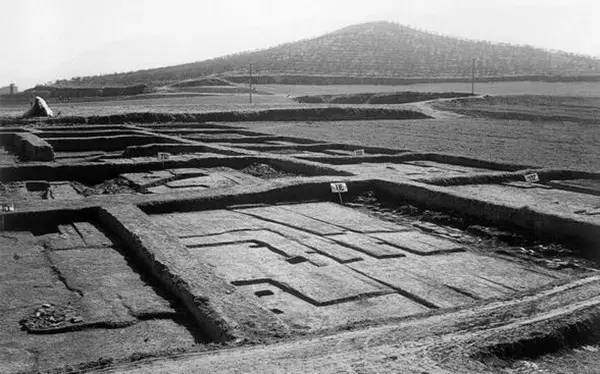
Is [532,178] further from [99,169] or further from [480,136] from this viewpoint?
[480,136]

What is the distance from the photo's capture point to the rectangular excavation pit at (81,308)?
14.0 ft

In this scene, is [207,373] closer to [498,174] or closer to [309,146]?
[498,174]

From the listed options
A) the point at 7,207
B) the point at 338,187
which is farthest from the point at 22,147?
the point at 338,187

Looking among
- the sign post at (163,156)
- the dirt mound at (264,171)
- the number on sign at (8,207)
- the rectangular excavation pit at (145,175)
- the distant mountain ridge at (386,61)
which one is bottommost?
the dirt mound at (264,171)

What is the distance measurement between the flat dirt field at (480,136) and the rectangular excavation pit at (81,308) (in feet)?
27.1

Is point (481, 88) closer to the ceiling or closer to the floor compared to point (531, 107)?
closer to the ceiling

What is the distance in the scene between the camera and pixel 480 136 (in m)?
17.8

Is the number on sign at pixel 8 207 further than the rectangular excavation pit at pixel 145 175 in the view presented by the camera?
No

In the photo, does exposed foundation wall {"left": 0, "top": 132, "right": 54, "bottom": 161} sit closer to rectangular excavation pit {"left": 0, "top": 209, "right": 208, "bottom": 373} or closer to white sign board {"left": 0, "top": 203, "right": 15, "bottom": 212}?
white sign board {"left": 0, "top": 203, "right": 15, "bottom": 212}

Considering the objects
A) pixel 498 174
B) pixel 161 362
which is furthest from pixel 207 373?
pixel 498 174

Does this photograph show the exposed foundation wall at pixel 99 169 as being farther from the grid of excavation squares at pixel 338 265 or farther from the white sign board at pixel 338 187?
the grid of excavation squares at pixel 338 265

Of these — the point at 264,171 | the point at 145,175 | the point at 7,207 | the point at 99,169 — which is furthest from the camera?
the point at 264,171

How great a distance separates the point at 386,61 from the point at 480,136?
137ft

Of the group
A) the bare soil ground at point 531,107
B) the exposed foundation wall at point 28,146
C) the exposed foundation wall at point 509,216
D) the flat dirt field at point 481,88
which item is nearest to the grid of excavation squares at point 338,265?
the exposed foundation wall at point 509,216
